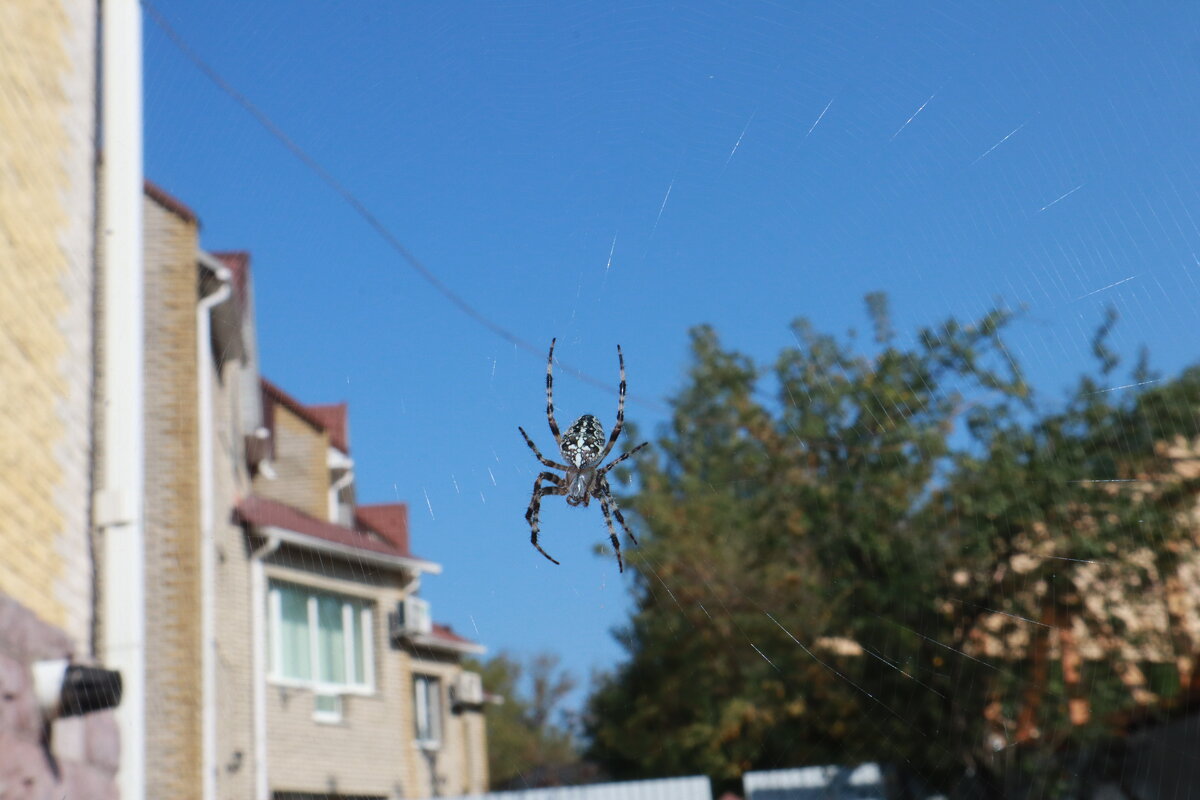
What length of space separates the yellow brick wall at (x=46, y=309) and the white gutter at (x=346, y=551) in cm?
828

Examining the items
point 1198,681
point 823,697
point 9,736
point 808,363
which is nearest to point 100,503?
point 9,736

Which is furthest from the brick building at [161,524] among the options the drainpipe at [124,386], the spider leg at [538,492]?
the spider leg at [538,492]

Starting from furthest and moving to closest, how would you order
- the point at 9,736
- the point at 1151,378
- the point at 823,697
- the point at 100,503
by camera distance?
1. the point at 823,697
2. the point at 1151,378
3. the point at 100,503
4. the point at 9,736

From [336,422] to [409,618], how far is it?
11.8ft

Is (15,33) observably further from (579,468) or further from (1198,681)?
(1198,681)

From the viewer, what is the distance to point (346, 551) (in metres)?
15.5

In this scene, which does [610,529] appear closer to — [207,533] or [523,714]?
[207,533]

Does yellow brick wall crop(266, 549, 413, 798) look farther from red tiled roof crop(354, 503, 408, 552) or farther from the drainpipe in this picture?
the drainpipe

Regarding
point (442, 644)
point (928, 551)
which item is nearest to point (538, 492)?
point (928, 551)

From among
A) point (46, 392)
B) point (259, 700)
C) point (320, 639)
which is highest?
point (46, 392)

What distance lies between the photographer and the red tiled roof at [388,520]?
66.2 feet

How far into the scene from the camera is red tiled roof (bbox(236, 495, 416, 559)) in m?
14.7

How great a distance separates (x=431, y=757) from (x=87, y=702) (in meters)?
15.4

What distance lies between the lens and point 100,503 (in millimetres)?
6027
